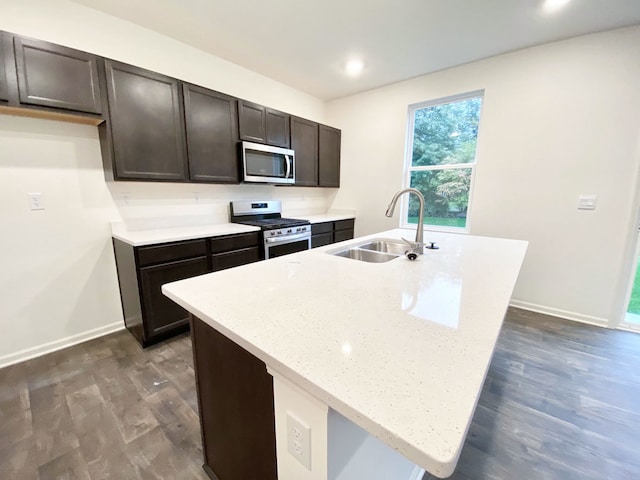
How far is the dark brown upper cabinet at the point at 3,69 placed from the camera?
1.62 metres

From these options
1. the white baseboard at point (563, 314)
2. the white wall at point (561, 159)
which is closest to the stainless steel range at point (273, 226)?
the white wall at point (561, 159)

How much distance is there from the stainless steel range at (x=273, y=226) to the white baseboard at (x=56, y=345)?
5.00 ft

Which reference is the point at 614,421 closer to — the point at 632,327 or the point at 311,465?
the point at 632,327

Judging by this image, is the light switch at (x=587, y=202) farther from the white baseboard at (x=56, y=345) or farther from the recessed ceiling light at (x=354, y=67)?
the white baseboard at (x=56, y=345)

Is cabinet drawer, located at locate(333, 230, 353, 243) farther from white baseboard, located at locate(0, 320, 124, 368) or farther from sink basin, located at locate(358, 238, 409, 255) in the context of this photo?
white baseboard, located at locate(0, 320, 124, 368)

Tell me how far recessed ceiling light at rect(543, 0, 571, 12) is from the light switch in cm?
159

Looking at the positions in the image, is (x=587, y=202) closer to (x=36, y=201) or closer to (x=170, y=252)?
(x=170, y=252)

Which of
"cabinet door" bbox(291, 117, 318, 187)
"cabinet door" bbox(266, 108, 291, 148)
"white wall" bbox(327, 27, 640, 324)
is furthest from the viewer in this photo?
"cabinet door" bbox(291, 117, 318, 187)

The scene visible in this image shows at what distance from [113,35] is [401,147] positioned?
3124mm

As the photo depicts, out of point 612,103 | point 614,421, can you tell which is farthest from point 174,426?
point 612,103

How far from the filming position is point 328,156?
4004 mm

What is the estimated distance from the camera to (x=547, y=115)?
8.68 feet

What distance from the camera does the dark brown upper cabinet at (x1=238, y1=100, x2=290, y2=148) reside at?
2.84 metres

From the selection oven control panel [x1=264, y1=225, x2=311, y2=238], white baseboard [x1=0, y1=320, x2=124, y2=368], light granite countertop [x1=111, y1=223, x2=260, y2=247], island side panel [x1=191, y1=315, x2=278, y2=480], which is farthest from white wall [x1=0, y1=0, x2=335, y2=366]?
island side panel [x1=191, y1=315, x2=278, y2=480]
